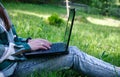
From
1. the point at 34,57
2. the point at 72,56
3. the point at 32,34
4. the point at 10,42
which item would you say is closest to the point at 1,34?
the point at 10,42

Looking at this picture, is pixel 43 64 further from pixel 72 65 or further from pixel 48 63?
pixel 72 65

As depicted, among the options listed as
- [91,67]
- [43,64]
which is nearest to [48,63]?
[43,64]

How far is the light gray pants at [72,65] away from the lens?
12.8 ft

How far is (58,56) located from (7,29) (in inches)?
20.9

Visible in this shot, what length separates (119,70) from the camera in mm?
4004

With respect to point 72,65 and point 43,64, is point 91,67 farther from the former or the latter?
point 43,64

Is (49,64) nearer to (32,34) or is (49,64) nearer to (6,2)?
(32,34)

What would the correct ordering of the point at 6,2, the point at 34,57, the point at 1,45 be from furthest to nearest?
the point at 6,2 < the point at 34,57 < the point at 1,45

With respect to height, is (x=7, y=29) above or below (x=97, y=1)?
above

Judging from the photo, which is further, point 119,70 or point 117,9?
point 117,9

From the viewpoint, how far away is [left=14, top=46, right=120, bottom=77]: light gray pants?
3.89 m

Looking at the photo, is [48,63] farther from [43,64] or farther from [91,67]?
[91,67]

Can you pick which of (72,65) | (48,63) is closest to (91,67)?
(72,65)

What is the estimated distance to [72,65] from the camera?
3953 mm
